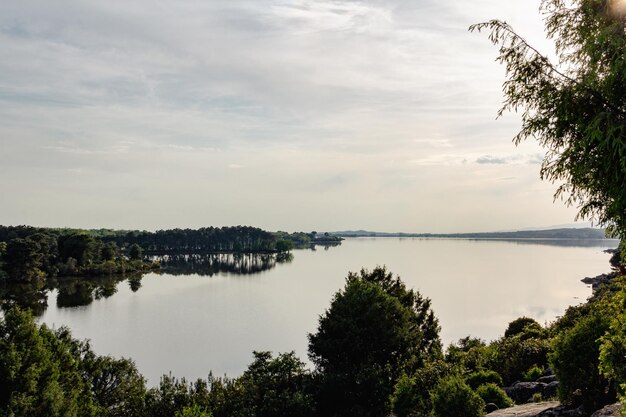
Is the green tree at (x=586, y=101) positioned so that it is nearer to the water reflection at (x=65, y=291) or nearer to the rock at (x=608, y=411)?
the rock at (x=608, y=411)

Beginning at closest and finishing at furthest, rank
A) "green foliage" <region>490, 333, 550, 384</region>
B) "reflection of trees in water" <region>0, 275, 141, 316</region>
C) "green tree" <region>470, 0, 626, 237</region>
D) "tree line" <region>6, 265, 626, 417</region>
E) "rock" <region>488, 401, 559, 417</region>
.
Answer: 1. "green tree" <region>470, 0, 626, 237</region>
2. "tree line" <region>6, 265, 626, 417</region>
3. "rock" <region>488, 401, 559, 417</region>
4. "green foliage" <region>490, 333, 550, 384</region>
5. "reflection of trees in water" <region>0, 275, 141, 316</region>

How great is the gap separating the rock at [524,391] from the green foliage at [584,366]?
750cm

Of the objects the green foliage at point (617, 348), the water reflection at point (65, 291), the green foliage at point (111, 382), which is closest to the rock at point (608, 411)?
the green foliage at point (617, 348)

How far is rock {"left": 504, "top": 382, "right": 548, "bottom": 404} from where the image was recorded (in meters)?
24.6

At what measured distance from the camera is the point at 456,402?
714 inches

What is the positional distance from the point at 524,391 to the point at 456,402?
918cm

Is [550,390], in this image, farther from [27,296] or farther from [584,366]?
[27,296]

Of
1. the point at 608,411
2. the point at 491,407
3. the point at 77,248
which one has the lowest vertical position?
the point at 491,407

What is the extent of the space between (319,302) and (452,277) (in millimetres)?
48463

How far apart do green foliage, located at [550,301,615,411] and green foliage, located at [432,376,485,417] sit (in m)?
3.00

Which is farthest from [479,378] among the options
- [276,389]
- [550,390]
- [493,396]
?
[276,389]

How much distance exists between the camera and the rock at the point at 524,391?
24.6 m

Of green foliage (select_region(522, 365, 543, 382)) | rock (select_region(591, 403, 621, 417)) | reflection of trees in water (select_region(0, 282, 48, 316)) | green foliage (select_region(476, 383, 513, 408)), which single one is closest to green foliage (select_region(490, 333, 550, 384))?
green foliage (select_region(522, 365, 543, 382))

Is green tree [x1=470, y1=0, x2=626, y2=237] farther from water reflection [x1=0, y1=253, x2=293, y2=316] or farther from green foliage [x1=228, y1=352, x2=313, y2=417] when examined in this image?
water reflection [x1=0, y1=253, x2=293, y2=316]
